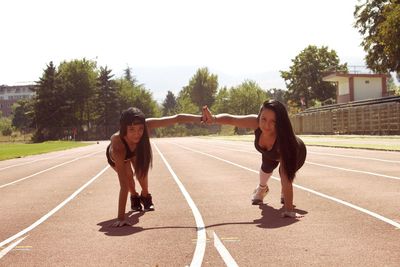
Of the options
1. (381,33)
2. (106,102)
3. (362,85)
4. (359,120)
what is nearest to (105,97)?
(106,102)

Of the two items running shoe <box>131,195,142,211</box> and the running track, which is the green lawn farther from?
running shoe <box>131,195,142,211</box>

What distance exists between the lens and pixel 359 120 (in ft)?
151

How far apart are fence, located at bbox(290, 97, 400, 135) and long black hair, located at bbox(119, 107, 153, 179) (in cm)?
3559

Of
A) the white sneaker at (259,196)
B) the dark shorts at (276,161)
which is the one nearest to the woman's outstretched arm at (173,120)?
the dark shorts at (276,161)

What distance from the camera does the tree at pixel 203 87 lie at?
442 feet

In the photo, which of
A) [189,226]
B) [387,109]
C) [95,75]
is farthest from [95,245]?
[95,75]

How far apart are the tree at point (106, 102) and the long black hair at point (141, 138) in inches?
3650

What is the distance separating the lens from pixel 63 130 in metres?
90.2

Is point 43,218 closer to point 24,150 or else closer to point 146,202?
point 146,202

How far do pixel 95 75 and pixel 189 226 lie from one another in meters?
95.2

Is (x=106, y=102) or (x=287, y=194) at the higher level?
(x=106, y=102)

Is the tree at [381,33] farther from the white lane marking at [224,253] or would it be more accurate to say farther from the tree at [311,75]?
the tree at [311,75]

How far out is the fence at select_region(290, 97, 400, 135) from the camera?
3984 cm

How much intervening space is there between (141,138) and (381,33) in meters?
27.4
